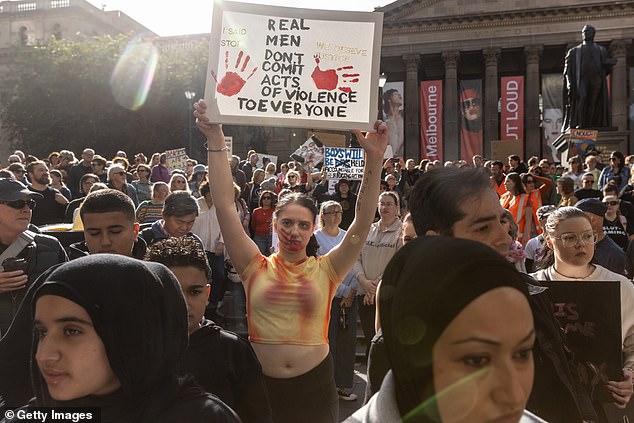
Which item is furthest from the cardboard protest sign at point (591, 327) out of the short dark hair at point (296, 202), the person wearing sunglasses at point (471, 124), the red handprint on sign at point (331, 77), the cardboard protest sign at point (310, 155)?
the person wearing sunglasses at point (471, 124)

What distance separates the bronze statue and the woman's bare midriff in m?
13.0

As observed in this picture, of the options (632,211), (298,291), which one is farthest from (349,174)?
(298,291)

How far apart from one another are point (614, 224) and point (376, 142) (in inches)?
210

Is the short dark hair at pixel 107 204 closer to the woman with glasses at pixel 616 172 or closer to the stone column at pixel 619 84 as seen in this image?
the woman with glasses at pixel 616 172

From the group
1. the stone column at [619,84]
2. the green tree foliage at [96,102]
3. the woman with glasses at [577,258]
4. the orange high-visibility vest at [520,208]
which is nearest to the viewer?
the woman with glasses at [577,258]

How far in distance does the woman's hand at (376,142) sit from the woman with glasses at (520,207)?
573 centimetres

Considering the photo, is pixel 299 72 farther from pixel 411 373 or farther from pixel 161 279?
pixel 411 373

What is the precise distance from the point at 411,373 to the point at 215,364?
1369 mm

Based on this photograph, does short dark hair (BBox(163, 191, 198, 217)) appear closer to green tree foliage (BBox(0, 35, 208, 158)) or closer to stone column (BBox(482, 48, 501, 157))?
green tree foliage (BBox(0, 35, 208, 158))

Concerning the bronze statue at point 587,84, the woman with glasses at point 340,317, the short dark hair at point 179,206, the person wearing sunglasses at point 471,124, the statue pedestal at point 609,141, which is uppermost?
the person wearing sunglasses at point 471,124

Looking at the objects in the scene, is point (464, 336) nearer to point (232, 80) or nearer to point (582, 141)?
point (232, 80)

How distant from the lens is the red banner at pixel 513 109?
34875 millimetres

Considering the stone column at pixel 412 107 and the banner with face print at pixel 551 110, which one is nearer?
the banner with face print at pixel 551 110

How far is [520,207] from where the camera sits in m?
8.62
